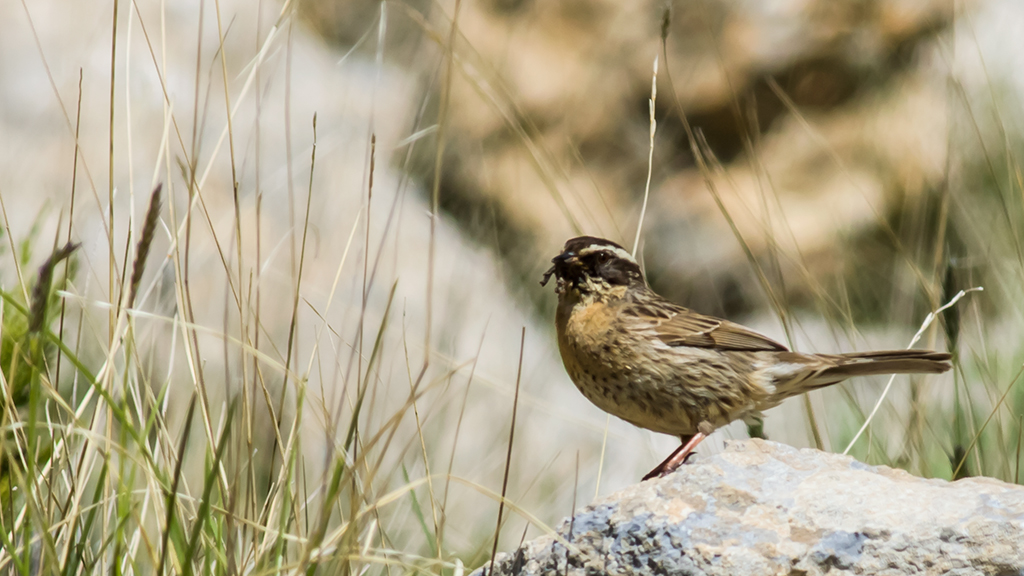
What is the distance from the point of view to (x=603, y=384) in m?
3.25

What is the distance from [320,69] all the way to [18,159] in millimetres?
2144

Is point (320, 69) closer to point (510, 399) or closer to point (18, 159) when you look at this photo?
point (18, 159)

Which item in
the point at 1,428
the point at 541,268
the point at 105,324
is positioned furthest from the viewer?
the point at 541,268

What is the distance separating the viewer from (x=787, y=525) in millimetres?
1966

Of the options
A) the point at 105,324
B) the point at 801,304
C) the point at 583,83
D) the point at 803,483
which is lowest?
the point at 105,324

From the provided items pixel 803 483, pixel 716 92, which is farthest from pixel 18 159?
pixel 803 483

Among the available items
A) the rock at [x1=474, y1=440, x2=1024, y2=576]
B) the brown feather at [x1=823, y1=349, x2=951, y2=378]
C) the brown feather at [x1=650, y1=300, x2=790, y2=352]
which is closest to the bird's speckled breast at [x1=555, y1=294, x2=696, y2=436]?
the brown feather at [x1=650, y1=300, x2=790, y2=352]

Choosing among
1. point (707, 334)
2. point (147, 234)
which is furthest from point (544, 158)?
point (147, 234)

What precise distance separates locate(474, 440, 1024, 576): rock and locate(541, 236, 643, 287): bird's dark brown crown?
1379 millimetres

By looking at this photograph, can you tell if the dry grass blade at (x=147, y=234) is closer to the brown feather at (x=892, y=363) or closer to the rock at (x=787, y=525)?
the rock at (x=787, y=525)

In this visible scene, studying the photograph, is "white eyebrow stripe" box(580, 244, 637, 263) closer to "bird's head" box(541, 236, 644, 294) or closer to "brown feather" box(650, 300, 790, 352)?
"bird's head" box(541, 236, 644, 294)

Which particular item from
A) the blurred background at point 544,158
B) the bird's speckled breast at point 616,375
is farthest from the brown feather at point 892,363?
the blurred background at point 544,158

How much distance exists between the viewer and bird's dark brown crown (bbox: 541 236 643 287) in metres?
3.47

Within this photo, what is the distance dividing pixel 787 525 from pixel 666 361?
1.33 metres
